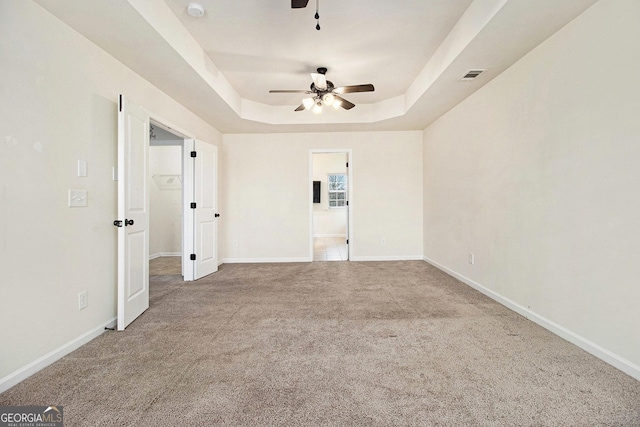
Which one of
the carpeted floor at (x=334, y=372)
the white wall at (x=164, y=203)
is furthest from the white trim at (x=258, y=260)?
the carpeted floor at (x=334, y=372)

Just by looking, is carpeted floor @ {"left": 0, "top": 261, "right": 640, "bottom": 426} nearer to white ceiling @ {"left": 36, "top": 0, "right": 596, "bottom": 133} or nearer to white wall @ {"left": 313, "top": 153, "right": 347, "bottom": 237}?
white ceiling @ {"left": 36, "top": 0, "right": 596, "bottom": 133}

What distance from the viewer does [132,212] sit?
246 cm

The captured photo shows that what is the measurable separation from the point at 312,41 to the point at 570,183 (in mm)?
2585

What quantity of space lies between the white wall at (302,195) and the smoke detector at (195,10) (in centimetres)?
277

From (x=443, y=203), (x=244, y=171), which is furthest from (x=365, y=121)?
(x=244, y=171)

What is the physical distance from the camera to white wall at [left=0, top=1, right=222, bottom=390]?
160 cm

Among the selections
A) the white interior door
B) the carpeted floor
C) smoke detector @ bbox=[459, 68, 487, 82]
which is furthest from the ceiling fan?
the carpeted floor

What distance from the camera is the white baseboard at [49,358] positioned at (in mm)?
1550

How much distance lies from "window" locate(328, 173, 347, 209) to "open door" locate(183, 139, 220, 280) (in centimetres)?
522

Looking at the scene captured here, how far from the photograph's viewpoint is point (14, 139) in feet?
5.31

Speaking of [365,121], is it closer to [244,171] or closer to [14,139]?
[244,171]

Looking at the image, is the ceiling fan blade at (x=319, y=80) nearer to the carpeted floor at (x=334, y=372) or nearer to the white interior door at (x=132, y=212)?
the white interior door at (x=132, y=212)

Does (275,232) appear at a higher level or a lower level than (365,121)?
lower

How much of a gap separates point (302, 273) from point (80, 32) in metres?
3.53
